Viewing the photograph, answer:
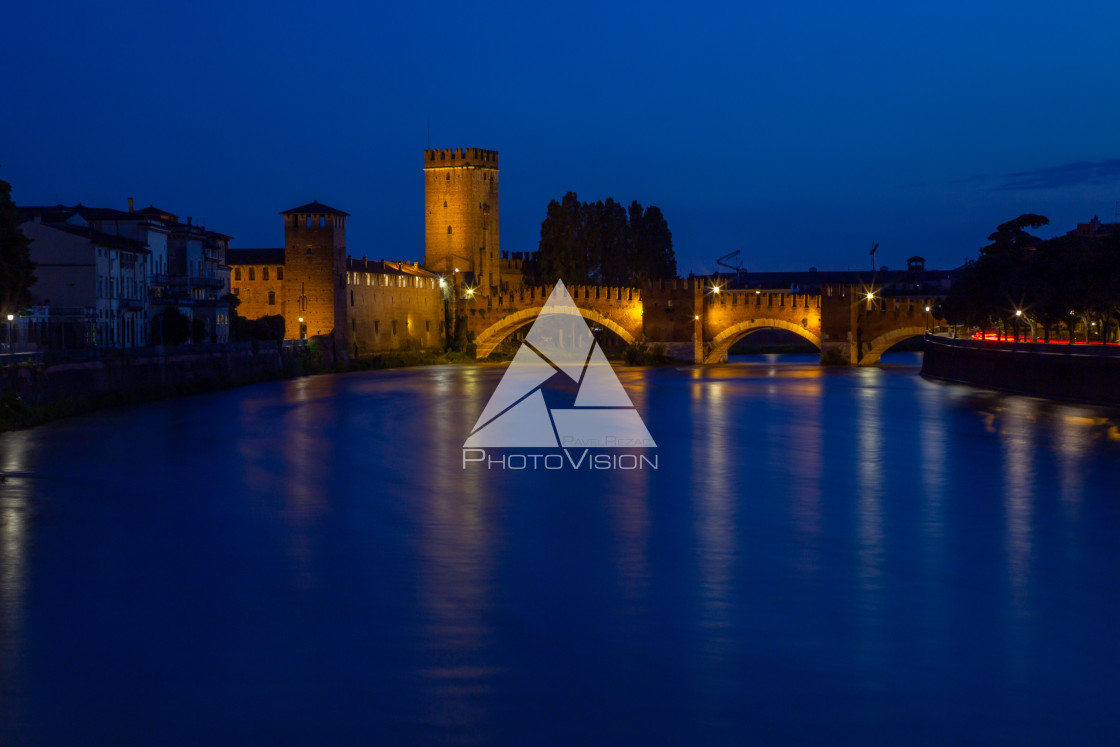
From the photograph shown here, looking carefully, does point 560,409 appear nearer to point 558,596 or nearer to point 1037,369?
point 1037,369

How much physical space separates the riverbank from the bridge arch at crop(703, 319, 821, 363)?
941cm

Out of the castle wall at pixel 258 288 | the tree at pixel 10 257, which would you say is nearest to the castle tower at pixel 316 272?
the castle wall at pixel 258 288

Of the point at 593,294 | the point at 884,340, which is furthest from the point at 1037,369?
the point at 593,294

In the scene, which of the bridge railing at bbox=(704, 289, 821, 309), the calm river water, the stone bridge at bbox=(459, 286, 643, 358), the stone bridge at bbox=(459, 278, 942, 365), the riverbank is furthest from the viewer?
the stone bridge at bbox=(459, 286, 643, 358)

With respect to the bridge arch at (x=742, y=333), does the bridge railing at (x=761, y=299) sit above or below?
above

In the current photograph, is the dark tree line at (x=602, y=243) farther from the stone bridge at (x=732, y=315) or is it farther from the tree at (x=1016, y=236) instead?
the tree at (x=1016, y=236)

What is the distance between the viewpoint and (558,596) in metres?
9.59

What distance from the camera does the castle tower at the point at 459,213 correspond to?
5638 cm

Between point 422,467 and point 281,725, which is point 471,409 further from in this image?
point 281,725

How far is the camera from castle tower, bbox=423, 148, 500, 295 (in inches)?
2219

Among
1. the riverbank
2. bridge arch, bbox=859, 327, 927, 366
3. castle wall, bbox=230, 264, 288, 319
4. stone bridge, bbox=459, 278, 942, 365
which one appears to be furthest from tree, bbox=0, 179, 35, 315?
bridge arch, bbox=859, 327, 927, 366

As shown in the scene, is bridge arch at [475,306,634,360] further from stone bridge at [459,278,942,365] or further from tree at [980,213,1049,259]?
tree at [980,213,1049,259]

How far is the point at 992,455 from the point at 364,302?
1176 inches

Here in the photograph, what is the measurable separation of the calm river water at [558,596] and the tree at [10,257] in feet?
9.88
